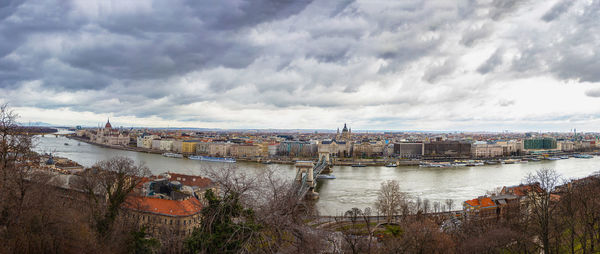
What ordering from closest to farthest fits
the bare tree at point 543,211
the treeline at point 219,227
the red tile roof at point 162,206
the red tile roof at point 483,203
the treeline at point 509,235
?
1. the treeline at point 219,227
2. the treeline at point 509,235
3. the bare tree at point 543,211
4. the red tile roof at point 162,206
5. the red tile roof at point 483,203

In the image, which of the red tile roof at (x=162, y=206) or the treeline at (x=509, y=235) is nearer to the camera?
the treeline at (x=509, y=235)

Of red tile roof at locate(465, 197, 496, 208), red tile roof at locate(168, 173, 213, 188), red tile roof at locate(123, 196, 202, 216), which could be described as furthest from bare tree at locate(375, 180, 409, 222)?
red tile roof at locate(168, 173, 213, 188)

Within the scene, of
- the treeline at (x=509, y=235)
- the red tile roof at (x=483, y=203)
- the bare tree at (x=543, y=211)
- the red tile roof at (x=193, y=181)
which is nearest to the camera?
the treeline at (x=509, y=235)

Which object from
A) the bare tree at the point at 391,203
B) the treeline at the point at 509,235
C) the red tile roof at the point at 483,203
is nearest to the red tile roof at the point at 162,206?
the treeline at the point at 509,235

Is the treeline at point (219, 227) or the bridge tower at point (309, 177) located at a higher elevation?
the treeline at point (219, 227)

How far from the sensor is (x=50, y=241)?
18.2 ft

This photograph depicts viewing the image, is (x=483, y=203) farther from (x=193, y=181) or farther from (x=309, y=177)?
(x=309, y=177)

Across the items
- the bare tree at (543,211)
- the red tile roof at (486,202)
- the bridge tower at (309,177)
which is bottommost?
the bridge tower at (309,177)

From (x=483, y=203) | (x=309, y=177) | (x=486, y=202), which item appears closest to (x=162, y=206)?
(x=483, y=203)

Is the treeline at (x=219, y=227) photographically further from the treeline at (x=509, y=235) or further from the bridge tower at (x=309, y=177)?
the bridge tower at (x=309, y=177)

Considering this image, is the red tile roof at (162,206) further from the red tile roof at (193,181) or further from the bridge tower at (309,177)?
the bridge tower at (309,177)

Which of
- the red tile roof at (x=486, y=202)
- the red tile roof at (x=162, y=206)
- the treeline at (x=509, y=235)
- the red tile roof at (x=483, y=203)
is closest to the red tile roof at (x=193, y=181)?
the red tile roof at (x=162, y=206)

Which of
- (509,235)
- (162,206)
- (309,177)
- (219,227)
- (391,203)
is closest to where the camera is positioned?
(219,227)

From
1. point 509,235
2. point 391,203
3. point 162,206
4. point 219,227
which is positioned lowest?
point 391,203
